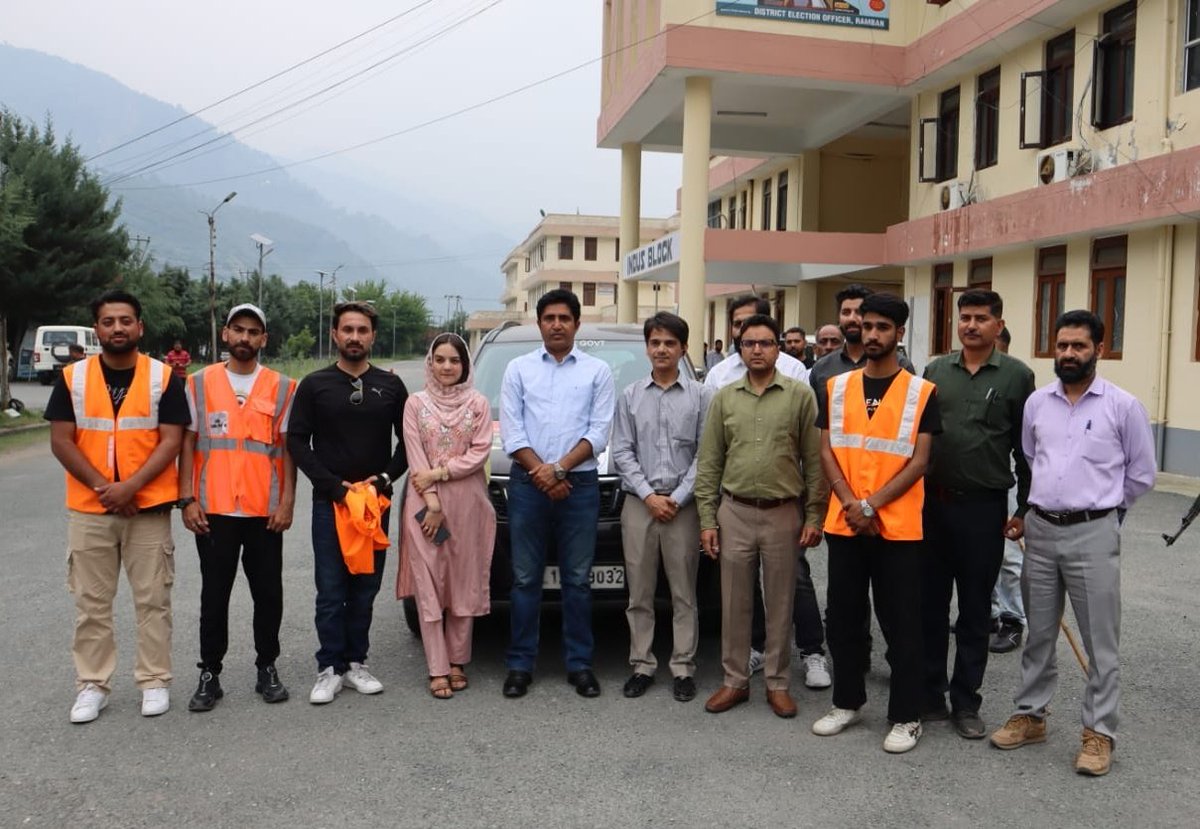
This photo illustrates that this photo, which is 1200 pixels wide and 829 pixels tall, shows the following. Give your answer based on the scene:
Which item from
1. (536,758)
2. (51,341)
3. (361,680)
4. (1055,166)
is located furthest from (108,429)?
(51,341)

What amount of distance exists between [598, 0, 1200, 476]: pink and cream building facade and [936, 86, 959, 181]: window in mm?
47

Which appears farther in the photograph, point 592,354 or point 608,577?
point 592,354

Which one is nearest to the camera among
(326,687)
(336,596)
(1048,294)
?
(326,687)

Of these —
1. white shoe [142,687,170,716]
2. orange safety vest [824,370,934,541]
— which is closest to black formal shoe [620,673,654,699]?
orange safety vest [824,370,934,541]

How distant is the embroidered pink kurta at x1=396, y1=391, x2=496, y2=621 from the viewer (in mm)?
5074

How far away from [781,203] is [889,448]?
2820 cm

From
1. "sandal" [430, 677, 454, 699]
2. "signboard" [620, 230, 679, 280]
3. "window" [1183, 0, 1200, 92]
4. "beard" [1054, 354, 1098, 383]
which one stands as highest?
"window" [1183, 0, 1200, 92]

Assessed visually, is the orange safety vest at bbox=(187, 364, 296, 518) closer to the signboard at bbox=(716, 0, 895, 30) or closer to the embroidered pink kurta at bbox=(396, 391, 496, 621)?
the embroidered pink kurta at bbox=(396, 391, 496, 621)

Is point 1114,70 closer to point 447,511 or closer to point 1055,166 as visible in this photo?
point 1055,166

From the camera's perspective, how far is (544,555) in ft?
17.0

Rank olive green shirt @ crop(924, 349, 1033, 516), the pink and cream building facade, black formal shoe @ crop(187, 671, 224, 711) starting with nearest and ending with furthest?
olive green shirt @ crop(924, 349, 1033, 516), black formal shoe @ crop(187, 671, 224, 711), the pink and cream building facade

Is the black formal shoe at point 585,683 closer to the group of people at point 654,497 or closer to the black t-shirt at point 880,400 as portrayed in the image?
the group of people at point 654,497

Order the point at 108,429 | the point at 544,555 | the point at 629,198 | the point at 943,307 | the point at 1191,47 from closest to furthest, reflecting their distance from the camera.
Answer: the point at 108,429 < the point at 544,555 < the point at 1191,47 < the point at 943,307 < the point at 629,198

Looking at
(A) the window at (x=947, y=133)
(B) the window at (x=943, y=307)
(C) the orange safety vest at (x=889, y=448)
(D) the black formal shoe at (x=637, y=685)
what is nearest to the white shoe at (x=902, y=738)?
(C) the orange safety vest at (x=889, y=448)
